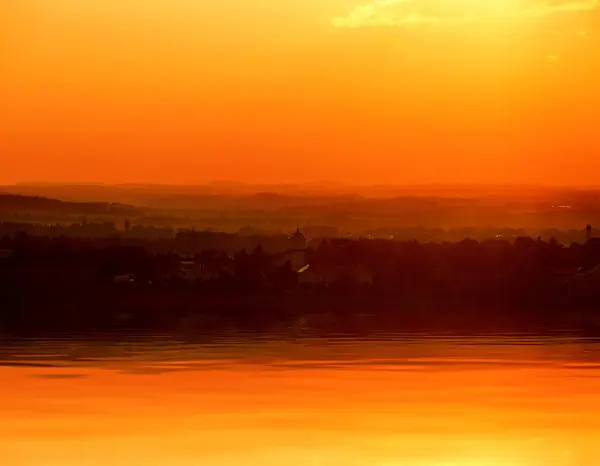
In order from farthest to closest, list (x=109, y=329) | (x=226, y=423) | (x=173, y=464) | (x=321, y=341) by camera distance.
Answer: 1. (x=109, y=329)
2. (x=321, y=341)
3. (x=226, y=423)
4. (x=173, y=464)

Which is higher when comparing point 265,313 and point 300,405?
point 265,313

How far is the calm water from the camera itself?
14.1m

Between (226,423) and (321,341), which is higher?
(321,341)

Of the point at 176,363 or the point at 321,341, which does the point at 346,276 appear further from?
the point at 176,363

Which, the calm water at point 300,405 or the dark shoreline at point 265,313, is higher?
the dark shoreline at point 265,313

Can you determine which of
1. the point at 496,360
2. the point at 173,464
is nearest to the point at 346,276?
the point at 496,360

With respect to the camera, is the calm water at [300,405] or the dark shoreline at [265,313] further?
the dark shoreline at [265,313]

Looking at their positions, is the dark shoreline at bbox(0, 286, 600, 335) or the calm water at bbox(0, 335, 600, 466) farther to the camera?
the dark shoreline at bbox(0, 286, 600, 335)

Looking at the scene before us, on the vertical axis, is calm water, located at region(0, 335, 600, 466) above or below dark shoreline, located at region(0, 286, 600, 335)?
below

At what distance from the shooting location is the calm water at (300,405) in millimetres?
14062

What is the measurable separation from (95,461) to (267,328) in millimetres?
13984

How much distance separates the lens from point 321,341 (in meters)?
24.3

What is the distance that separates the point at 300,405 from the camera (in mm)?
16531

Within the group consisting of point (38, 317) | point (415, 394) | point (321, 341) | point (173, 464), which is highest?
point (38, 317)
